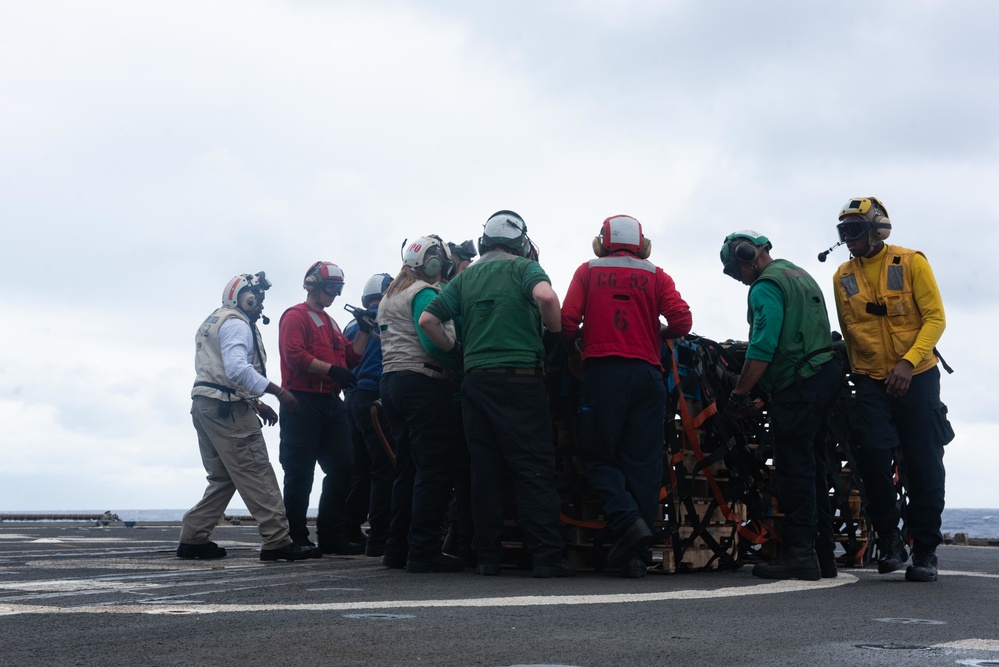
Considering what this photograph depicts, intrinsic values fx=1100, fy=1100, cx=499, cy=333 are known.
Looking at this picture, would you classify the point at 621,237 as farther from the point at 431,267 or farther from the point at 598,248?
the point at 431,267

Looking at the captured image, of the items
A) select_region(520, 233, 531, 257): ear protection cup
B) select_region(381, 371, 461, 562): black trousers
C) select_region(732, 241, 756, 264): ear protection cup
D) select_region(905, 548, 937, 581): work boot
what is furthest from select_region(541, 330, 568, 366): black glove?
select_region(905, 548, 937, 581): work boot

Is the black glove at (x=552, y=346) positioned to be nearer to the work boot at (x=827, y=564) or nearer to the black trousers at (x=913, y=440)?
the black trousers at (x=913, y=440)

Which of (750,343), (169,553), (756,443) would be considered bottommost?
(169,553)

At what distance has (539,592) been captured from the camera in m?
5.24

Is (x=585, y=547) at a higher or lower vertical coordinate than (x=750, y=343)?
lower

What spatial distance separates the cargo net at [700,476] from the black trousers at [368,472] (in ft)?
4.97

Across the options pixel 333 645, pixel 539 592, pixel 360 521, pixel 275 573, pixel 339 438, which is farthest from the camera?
pixel 360 521

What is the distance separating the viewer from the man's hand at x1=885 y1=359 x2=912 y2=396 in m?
6.49

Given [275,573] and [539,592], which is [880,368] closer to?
[539,592]

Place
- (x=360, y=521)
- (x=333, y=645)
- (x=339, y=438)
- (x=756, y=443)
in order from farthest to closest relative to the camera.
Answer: (x=360, y=521)
(x=339, y=438)
(x=756, y=443)
(x=333, y=645)

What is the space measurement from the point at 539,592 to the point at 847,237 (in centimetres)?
315

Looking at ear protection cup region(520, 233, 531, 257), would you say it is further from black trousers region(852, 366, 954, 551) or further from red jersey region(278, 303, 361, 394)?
black trousers region(852, 366, 954, 551)

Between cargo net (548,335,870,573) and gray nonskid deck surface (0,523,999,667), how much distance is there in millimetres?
358

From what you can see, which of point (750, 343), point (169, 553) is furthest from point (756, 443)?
point (169, 553)
